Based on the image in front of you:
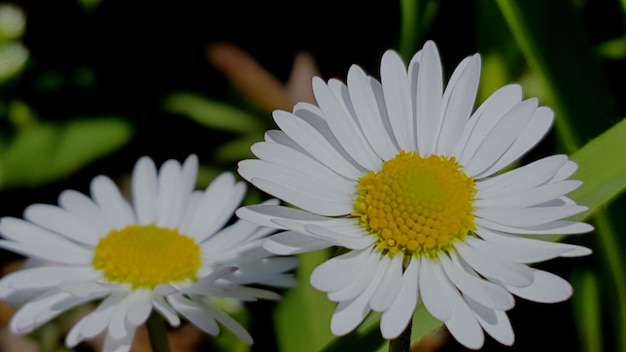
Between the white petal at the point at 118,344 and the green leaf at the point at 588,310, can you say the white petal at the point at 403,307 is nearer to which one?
the white petal at the point at 118,344

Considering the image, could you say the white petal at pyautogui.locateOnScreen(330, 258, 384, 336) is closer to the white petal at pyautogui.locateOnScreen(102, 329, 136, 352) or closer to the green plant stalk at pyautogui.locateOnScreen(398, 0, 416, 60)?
the white petal at pyautogui.locateOnScreen(102, 329, 136, 352)

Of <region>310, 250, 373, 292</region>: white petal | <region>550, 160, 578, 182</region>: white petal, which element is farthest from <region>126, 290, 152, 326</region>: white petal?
<region>550, 160, 578, 182</region>: white petal

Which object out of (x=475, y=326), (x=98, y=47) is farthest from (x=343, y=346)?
(x=98, y=47)

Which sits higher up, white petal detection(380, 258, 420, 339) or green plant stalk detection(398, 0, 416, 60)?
green plant stalk detection(398, 0, 416, 60)

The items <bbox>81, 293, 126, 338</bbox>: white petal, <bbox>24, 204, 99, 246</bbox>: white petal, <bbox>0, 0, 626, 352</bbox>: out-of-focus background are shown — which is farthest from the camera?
<bbox>0, 0, 626, 352</bbox>: out-of-focus background

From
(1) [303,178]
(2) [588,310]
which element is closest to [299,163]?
(1) [303,178]

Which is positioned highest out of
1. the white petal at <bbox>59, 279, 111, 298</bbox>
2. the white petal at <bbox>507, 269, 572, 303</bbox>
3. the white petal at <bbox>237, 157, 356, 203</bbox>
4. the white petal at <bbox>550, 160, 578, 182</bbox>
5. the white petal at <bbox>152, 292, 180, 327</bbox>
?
the white petal at <bbox>550, 160, 578, 182</bbox>

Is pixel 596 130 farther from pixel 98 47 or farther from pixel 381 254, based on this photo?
pixel 98 47
